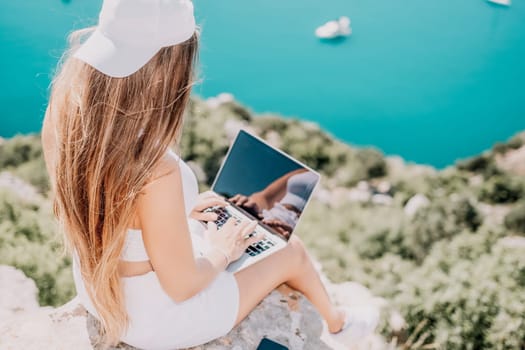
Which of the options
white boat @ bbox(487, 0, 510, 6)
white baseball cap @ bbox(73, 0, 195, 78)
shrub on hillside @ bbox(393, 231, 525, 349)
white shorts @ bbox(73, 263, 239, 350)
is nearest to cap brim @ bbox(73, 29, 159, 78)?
white baseball cap @ bbox(73, 0, 195, 78)

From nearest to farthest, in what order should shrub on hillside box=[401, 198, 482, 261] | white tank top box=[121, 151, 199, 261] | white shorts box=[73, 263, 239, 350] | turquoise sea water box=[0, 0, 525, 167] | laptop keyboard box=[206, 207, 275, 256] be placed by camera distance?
white tank top box=[121, 151, 199, 261] < white shorts box=[73, 263, 239, 350] < laptop keyboard box=[206, 207, 275, 256] < shrub on hillside box=[401, 198, 482, 261] < turquoise sea water box=[0, 0, 525, 167]

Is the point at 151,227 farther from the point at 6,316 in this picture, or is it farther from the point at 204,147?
the point at 204,147

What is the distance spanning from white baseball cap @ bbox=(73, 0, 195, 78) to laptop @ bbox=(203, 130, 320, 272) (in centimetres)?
77

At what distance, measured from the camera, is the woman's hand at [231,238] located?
4.64 feet

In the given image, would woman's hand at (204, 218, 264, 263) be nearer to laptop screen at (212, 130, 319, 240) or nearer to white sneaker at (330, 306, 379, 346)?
laptop screen at (212, 130, 319, 240)

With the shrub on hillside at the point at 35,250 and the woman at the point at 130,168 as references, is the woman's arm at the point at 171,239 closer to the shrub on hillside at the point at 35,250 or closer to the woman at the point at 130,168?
the woman at the point at 130,168

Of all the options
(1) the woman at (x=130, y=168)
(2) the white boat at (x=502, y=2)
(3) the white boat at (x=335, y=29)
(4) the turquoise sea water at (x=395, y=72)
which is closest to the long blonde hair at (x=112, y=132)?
(1) the woman at (x=130, y=168)

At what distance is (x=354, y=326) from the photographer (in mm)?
1725

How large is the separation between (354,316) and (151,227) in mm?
966

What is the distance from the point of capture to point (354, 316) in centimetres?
174

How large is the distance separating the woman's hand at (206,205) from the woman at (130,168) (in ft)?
1.03

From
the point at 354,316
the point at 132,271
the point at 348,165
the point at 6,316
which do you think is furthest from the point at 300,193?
the point at 348,165

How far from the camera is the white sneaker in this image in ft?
5.62

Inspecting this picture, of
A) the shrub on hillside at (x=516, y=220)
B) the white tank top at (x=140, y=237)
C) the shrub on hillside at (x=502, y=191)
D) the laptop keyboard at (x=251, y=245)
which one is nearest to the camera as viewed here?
the white tank top at (x=140, y=237)
